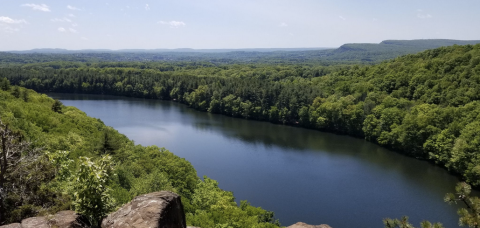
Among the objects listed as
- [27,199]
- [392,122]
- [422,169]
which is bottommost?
[422,169]

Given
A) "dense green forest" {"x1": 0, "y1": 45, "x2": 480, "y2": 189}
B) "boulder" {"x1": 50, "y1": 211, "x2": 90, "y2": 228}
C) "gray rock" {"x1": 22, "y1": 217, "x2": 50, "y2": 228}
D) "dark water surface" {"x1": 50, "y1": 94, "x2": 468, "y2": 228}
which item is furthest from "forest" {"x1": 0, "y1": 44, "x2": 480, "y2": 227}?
"dark water surface" {"x1": 50, "y1": 94, "x2": 468, "y2": 228}

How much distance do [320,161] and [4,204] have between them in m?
38.1

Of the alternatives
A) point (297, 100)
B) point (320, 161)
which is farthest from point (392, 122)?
point (297, 100)

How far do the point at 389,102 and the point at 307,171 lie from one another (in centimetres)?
2633

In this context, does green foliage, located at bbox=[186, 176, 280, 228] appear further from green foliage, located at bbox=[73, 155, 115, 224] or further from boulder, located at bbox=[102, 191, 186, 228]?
green foliage, located at bbox=[73, 155, 115, 224]

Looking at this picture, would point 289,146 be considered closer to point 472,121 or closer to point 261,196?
point 261,196

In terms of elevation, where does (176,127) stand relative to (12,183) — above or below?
below

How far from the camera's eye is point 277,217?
27.5m

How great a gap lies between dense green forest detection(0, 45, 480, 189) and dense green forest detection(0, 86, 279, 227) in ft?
98.9

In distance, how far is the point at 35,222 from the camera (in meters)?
7.83

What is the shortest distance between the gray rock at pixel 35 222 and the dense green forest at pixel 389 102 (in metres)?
39.9

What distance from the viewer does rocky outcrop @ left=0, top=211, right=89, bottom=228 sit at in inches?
300

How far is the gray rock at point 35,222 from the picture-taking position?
761 cm

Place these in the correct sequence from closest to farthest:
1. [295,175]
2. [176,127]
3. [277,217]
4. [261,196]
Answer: [277,217] → [261,196] → [295,175] → [176,127]
